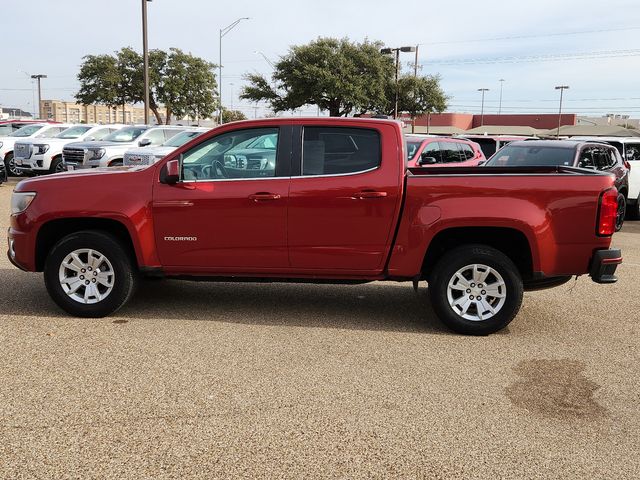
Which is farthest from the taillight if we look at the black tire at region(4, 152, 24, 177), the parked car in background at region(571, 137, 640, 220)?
the black tire at region(4, 152, 24, 177)

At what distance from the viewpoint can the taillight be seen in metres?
5.10

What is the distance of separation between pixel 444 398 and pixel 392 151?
2244 millimetres

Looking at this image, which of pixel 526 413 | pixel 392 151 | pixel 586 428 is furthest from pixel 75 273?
pixel 586 428

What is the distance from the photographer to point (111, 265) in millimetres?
5578

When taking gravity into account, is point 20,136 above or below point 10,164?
above

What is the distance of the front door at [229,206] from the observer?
17.8ft

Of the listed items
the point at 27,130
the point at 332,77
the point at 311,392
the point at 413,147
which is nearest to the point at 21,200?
the point at 311,392

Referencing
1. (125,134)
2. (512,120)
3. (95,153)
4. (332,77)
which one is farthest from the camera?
(512,120)

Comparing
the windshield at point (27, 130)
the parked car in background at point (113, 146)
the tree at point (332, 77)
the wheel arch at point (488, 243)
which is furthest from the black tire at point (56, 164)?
the tree at point (332, 77)

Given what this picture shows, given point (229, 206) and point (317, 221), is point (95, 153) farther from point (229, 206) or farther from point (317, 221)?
point (317, 221)

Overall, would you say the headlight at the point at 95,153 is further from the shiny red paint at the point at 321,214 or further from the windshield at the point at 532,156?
the shiny red paint at the point at 321,214

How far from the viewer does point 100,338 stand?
5145 mm

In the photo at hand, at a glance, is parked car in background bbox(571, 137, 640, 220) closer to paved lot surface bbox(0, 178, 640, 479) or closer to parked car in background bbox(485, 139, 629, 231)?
parked car in background bbox(485, 139, 629, 231)

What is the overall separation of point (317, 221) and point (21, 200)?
2.73m
